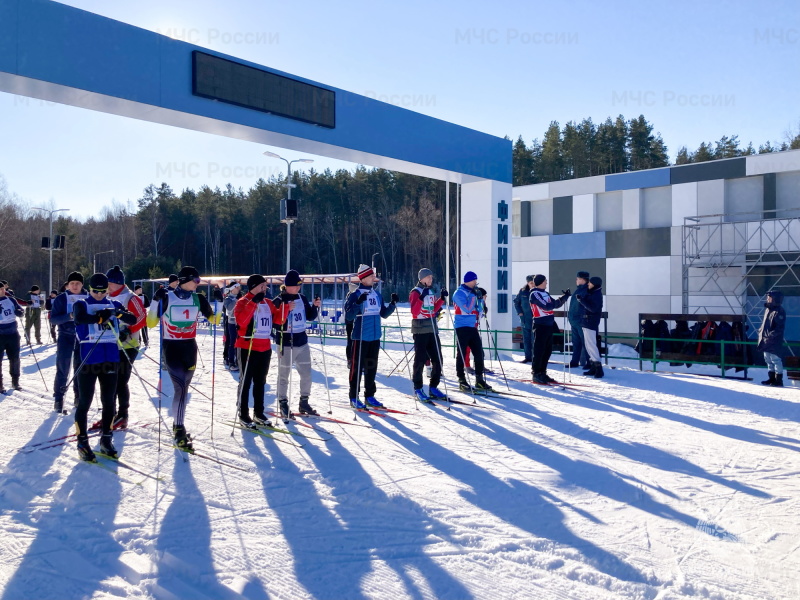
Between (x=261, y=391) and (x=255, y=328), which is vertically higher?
(x=255, y=328)

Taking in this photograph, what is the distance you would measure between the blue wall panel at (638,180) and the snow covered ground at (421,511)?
549 inches

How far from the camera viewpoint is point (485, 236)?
647 inches

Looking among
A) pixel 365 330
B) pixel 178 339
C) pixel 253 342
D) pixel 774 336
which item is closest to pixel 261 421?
pixel 253 342

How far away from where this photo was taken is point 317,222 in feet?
207

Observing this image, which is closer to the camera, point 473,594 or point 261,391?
point 473,594

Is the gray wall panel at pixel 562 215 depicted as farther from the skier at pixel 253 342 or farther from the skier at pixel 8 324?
the skier at pixel 8 324

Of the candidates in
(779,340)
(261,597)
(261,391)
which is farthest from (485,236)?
(261,597)

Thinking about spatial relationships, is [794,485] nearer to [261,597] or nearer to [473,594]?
[473,594]

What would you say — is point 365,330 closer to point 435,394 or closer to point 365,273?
point 365,273

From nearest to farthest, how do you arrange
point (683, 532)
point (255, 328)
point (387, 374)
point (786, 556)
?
1. point (786, 556)
2. point (683, 532)
3. point (255, 328)
4. point (387, 374)

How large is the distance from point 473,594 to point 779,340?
9.06 m

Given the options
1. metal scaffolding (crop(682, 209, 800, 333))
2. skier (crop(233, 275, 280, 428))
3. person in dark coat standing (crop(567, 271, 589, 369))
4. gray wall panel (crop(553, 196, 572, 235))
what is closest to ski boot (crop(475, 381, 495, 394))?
person in dark coat standing (crop(567, 271, 589, 369))

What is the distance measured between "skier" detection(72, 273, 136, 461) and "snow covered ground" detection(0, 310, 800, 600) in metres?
0.31

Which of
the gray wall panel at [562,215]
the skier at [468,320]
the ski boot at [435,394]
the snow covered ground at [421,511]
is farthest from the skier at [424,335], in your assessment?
the gray wall panel at [562,215]
